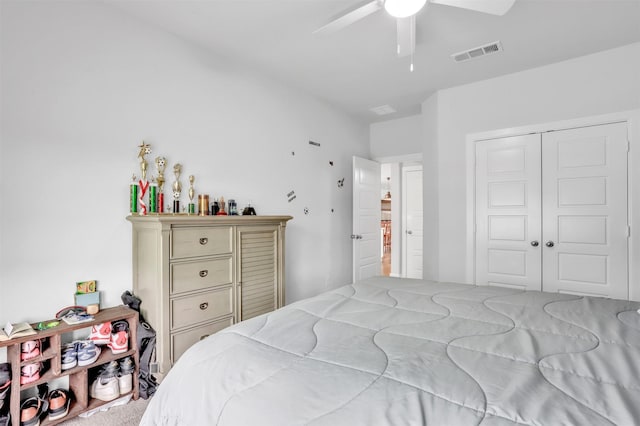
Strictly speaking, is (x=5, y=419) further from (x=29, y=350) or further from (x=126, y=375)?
(x=126, y=375)

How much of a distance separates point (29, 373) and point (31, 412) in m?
0.20

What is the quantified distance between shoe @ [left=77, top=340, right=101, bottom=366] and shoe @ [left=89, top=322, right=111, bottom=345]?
0.05m

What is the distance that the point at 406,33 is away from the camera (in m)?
2.16

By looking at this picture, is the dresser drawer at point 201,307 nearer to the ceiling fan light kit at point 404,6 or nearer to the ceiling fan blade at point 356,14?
the ceiling fan blade at point 356,14

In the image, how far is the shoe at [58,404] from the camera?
5.93 feet

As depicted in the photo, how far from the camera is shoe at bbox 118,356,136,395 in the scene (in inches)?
81.1

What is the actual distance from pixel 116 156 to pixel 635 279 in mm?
4284

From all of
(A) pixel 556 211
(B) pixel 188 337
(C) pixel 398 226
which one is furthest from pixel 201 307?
(C) pixel 398 226

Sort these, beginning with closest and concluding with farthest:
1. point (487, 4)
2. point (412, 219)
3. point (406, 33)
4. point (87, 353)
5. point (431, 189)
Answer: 1. point (487, 4)
2. point (87, 353)
3. point (406, 33)
4. point (431, 189)
5. point (412, 219)

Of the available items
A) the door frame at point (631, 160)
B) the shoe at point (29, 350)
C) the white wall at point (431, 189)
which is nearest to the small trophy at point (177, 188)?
the shoe at point (29, 350)

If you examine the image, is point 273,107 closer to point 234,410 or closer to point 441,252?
point 441,252

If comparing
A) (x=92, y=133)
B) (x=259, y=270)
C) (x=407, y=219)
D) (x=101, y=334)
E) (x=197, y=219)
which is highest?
(x=92, y=133)

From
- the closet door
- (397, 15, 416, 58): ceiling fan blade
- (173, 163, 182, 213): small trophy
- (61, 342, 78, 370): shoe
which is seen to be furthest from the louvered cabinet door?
the closet door

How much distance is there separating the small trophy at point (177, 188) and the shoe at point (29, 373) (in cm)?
119
